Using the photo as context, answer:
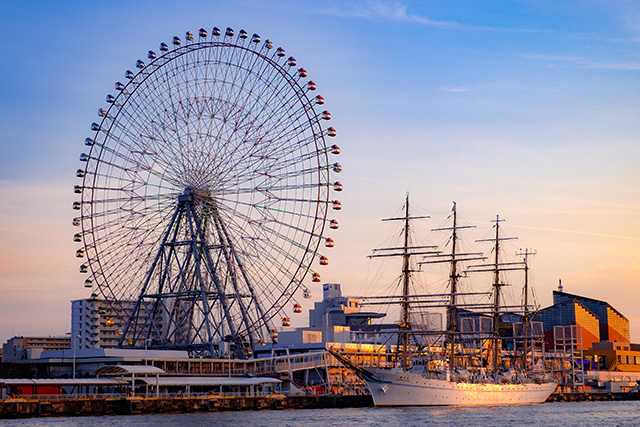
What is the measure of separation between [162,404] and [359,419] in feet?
71.4

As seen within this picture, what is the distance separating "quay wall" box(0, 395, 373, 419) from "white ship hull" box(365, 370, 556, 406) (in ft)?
12.7

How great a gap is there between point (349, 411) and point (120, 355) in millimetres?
29262

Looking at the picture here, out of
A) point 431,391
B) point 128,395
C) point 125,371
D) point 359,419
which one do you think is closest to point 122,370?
point 125,371

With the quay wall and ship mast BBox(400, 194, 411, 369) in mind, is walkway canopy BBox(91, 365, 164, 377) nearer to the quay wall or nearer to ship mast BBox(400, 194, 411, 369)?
the quay wall

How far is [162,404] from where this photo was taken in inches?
3976

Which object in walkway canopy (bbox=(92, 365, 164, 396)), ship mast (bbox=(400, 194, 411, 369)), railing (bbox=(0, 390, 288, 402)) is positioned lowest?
railing (bbox=(0, 390, 288, 402))

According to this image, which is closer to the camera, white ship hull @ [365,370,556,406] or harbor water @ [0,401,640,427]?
harbor water @ [0,401,640,427]

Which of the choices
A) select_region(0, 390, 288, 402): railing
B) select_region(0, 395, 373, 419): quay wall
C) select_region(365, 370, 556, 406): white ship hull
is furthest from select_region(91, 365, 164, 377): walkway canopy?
select_region(365, 370, 556, 406): white ship hull

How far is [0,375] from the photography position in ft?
390

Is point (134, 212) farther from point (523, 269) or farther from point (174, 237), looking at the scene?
point (523, 269)

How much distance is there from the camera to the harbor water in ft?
280

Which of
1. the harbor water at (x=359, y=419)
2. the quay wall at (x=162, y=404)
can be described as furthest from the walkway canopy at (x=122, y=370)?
the harbor water at (x=359, y=419)

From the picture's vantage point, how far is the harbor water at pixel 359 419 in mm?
85469

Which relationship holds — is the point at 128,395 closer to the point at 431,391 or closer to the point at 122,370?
the point at 122,370
